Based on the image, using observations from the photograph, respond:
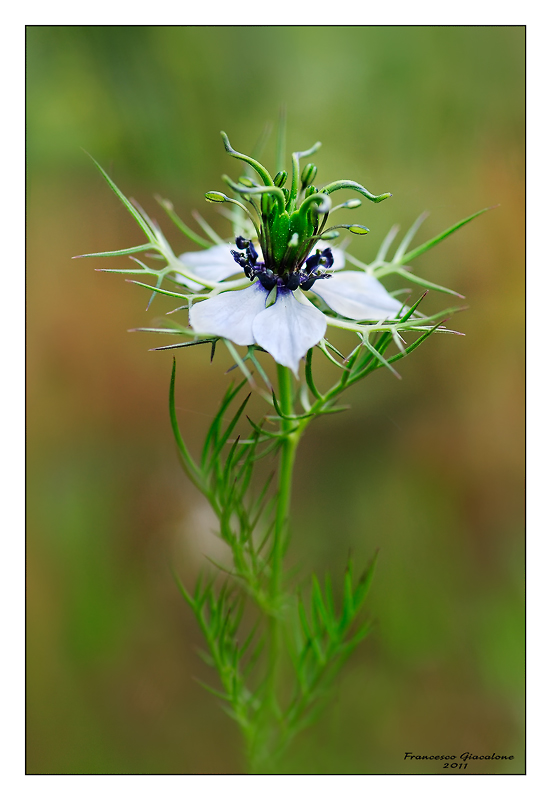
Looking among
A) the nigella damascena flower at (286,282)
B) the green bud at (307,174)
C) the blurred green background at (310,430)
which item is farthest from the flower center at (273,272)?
the blurred green background at (310,430)

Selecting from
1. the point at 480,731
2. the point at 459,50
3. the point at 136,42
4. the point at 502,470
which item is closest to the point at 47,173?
the point at 136,42

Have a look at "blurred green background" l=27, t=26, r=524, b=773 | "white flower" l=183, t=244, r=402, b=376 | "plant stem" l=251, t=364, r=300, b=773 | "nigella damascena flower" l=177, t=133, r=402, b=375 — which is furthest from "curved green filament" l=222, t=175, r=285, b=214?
"blurred green background" l=27, t=26, r=524, b=773

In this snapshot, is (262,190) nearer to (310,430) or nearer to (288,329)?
(288,329)

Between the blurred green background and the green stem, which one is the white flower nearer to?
the green stem

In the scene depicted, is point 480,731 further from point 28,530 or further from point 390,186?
point 390,186

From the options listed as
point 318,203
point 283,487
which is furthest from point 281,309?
point 283,487

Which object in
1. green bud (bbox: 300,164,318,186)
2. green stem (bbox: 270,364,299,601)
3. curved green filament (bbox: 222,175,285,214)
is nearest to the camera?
curved green filament (bbox: 222,175,285,214)
